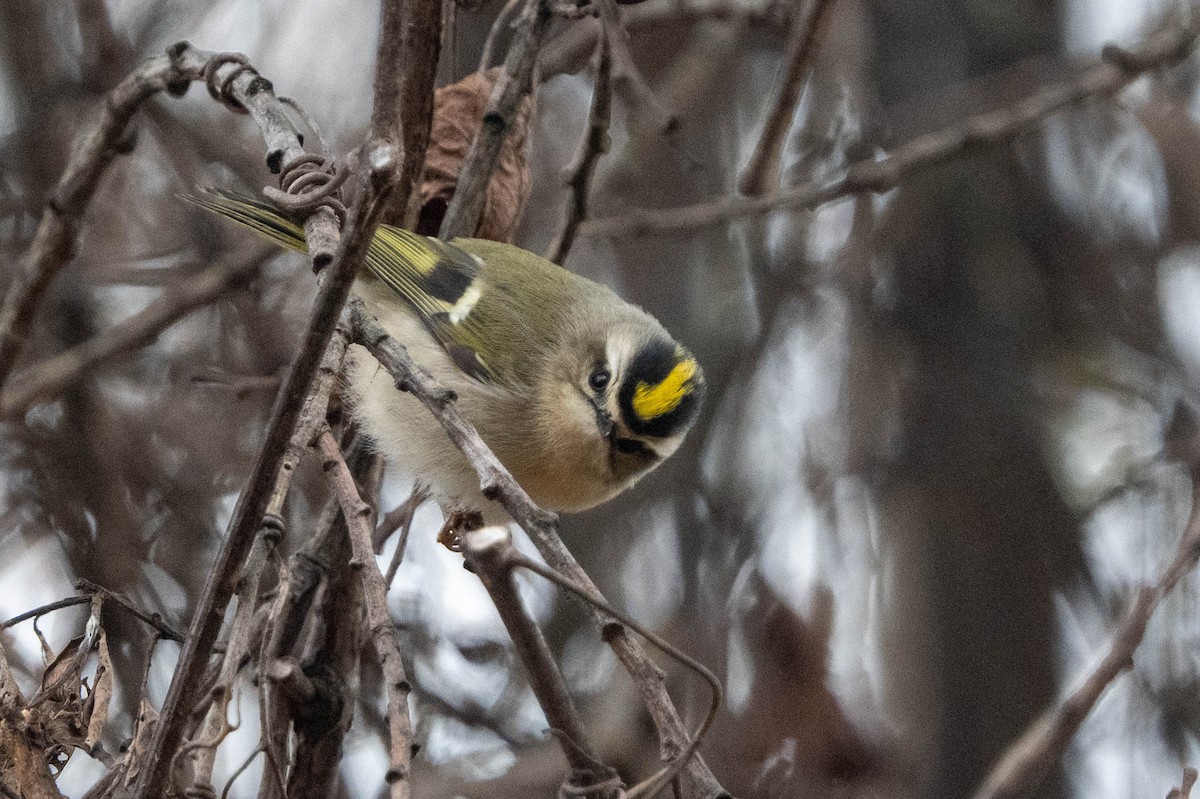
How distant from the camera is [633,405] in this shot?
10.3 ft

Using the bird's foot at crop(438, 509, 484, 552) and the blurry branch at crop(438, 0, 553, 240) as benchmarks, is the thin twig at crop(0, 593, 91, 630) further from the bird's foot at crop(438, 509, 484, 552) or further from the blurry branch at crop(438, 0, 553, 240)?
the blurry branch at crop(438, 0, 553, 240)

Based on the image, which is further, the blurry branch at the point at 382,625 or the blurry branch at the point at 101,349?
the blurry branch at the point at 101,349

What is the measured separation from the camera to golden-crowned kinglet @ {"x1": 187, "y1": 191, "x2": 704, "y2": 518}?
10.3 feet

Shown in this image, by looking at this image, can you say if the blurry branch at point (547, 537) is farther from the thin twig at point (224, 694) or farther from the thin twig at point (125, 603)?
the thin twig at point (125, 603)

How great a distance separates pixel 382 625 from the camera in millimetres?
1856

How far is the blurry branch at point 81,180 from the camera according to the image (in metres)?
2.68

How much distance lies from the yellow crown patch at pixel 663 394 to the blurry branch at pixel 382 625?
976mm

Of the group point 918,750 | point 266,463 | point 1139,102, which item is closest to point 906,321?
point 1139,102

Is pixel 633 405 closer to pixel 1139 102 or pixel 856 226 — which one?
pixel 856 226

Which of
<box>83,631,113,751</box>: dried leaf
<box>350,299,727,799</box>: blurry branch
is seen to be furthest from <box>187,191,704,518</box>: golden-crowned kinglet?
<box>83,631,113,751</box>: dried leaf

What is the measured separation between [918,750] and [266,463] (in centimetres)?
310

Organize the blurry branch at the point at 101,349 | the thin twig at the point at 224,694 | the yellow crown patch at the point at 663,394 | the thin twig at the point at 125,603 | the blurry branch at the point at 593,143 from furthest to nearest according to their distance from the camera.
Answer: the blurry branch at the point at 101,349
the yellow crown patch at the point at 663,394
the blurry branch at the point at 593,143
the thin twig at the point at 125,603
the thin twig at the point at 224,694

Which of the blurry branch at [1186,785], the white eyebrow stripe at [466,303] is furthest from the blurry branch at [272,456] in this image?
the white eyebrow stripe at [466,303]

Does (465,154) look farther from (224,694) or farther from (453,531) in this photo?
(224,694)
